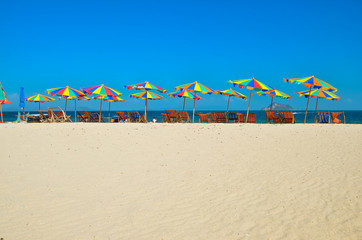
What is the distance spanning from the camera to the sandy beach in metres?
3.10

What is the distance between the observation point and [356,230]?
3.00 metres

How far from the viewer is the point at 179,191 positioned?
420 centimetres

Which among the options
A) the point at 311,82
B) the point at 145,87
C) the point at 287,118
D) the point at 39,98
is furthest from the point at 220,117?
the point at 39,98

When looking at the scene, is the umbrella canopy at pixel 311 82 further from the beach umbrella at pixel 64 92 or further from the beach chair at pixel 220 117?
the beach umbrella at pixel 64 92

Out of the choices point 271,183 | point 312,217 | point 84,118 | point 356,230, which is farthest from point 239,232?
point 84,118

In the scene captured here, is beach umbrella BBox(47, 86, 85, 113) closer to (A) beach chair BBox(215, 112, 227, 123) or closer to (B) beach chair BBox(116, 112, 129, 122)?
(B) beach chair BBox(116, 112, 129, 122)

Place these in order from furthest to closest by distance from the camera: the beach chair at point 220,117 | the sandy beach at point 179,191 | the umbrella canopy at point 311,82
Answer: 1. the beach chair at point 220,117
2. the umbrella canopy at point 311,82
3. the sandy beach at point 179,191

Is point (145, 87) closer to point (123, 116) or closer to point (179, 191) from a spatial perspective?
point (123, 116)

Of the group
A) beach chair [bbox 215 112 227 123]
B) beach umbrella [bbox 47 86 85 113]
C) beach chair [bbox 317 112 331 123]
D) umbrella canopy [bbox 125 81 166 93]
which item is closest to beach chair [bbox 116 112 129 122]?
umbrella canopy [bbox 125 81 166 93]

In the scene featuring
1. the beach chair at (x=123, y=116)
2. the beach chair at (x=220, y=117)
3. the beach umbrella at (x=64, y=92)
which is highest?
the beach umbrella at (x=64, y=92)

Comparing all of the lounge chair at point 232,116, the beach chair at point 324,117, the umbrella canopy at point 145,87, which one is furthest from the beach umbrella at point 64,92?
the beach chair at point 324,117

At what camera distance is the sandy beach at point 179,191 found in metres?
3.10

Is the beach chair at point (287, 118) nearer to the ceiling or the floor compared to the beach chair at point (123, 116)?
nearer to the ceiling

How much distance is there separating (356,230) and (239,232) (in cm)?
134
